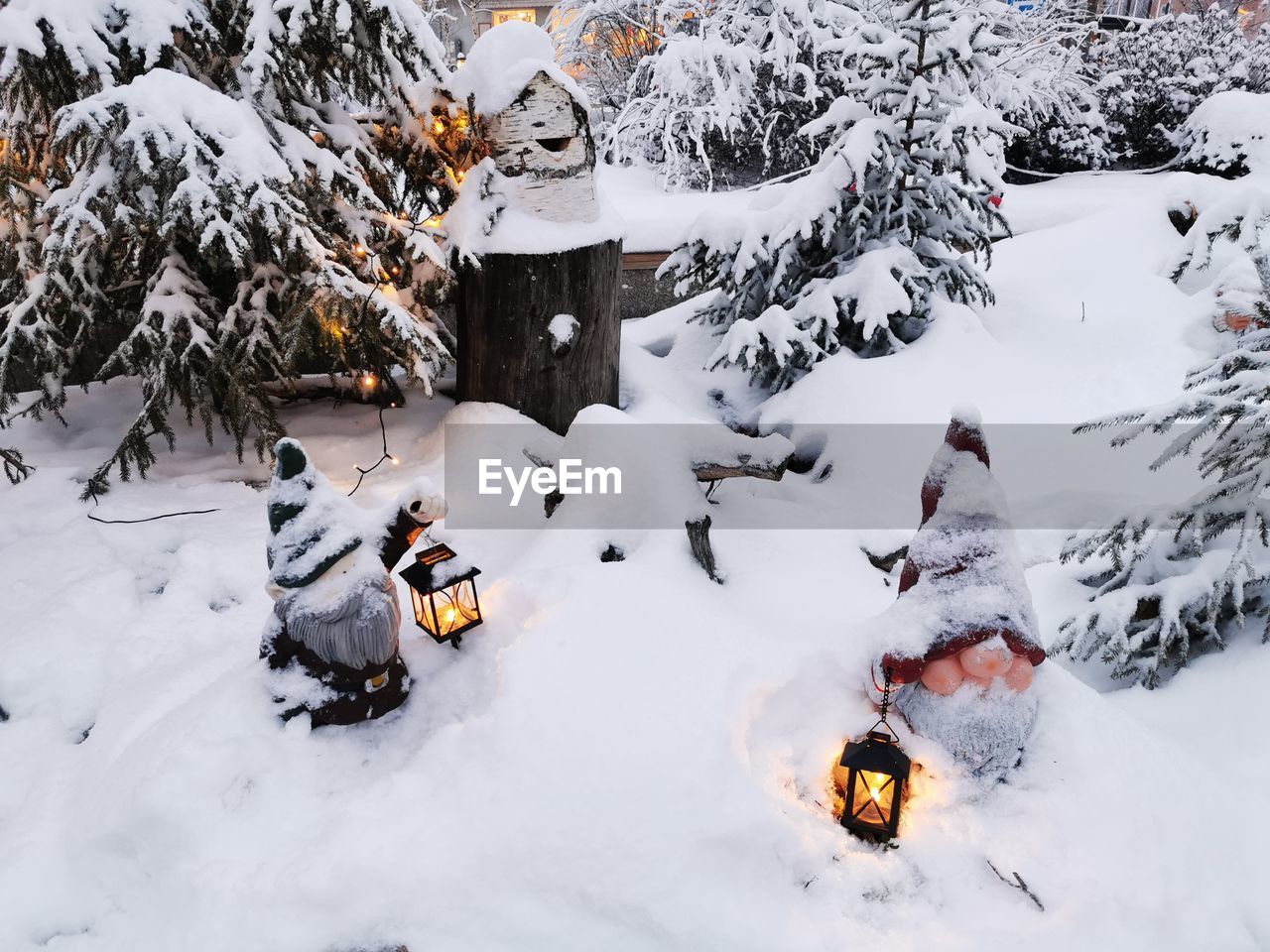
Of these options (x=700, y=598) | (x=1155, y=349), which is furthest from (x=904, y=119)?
(x=700, y=598)

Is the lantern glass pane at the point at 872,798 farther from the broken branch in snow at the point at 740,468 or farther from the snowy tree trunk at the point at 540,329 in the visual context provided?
the snowy tree trunk at the point at 540,329

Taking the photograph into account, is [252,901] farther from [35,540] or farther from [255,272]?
[255,272]

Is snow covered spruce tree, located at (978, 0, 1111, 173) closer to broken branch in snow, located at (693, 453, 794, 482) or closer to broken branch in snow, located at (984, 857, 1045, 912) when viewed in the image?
broken branch in snow, located at (693, 453, 794, 482)

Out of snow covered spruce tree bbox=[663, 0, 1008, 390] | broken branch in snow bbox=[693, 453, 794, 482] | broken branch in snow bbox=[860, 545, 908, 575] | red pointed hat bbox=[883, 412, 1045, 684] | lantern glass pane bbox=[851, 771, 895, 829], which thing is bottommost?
broken branch in snow bbox=[860, 545, 908, 575]

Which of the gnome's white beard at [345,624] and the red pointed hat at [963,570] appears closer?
the red pointed hat at [963,570]

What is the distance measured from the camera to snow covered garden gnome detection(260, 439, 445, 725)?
229 cm

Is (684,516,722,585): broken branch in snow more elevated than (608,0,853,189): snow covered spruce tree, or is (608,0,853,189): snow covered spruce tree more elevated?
(608,0,853,189): snow covered spruce tree

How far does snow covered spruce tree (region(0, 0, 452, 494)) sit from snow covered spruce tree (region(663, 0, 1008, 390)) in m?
1.95

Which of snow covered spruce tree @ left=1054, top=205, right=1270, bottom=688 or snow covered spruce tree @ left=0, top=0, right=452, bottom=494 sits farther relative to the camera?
snow covered spruce tree @ left=0, top=0, right=452, bottom=494

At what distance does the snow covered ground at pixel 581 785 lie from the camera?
201 cm

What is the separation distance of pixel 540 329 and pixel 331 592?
7.98 feet

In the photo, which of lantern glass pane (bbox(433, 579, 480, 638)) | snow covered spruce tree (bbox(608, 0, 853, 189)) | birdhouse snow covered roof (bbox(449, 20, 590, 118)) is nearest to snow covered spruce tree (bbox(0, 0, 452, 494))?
birdhouse snow covered roof (bbox(449, 20, 590, 118))

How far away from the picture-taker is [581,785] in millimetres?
2266

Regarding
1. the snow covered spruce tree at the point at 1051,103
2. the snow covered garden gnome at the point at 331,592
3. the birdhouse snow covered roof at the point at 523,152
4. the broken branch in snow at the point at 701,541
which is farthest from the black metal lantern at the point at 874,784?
the snow covered spruce tree at the point at 1051,103
